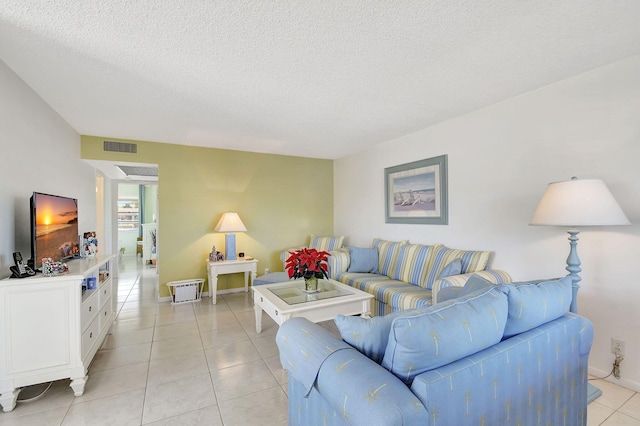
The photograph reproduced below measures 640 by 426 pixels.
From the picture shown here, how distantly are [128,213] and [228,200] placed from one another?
223 inches

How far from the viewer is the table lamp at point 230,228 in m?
4.34

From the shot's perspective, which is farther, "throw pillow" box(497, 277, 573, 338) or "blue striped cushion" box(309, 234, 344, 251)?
"blue striped cushion" box(309, 234, 344, 251)

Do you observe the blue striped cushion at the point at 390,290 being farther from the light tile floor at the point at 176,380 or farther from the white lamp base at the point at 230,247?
the white lamp base at the point at 230,247

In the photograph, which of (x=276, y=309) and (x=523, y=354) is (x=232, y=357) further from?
(x=523, y=354)

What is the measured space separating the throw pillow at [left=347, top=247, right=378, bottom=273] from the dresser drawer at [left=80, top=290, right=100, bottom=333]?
8.96ft

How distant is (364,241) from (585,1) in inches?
144

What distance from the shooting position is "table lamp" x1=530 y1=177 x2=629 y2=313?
1836 mm

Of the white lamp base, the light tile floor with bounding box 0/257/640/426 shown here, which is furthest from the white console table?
the light tile floor with bounding box 0/257/640/426

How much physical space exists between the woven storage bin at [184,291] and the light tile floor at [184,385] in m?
0.69

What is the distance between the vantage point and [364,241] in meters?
4.76

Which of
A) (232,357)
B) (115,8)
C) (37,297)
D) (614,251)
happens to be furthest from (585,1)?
(37,297)

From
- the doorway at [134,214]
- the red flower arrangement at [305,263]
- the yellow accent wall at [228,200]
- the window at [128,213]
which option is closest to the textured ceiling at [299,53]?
the yellow accent wall at [228,200]

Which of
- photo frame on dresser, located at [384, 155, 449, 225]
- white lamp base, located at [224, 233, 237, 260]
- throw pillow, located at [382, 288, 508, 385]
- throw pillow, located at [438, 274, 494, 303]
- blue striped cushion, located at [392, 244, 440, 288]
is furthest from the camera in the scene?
white lamp base, located at [224, 233, 237, 260]

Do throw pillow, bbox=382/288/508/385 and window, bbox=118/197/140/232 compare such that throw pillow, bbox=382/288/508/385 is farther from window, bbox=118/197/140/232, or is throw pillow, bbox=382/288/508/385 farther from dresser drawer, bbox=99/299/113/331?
window, bbox=118/197/140/232
